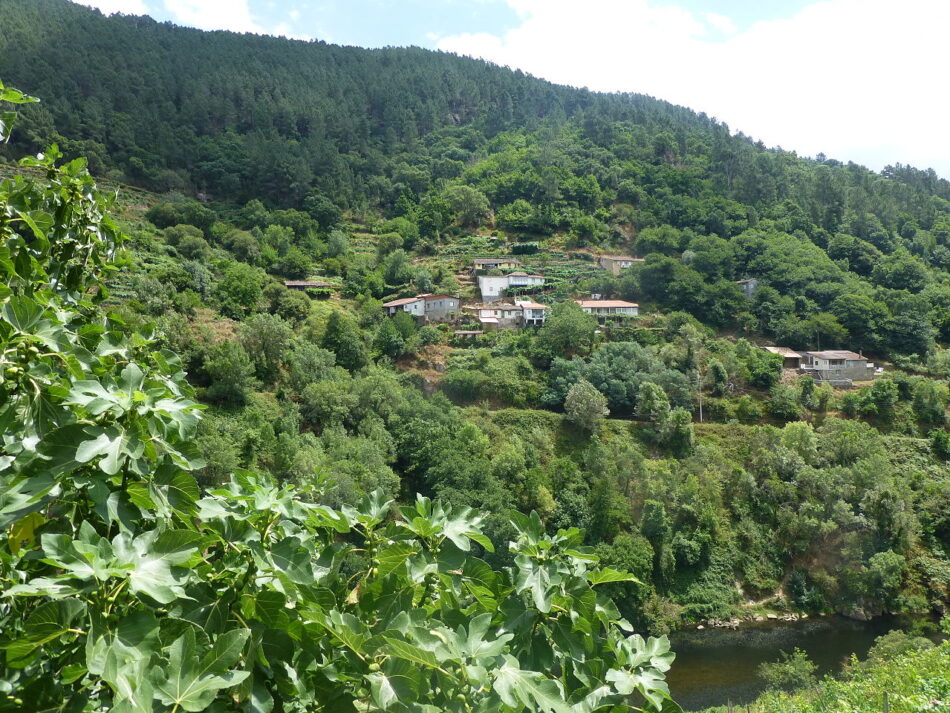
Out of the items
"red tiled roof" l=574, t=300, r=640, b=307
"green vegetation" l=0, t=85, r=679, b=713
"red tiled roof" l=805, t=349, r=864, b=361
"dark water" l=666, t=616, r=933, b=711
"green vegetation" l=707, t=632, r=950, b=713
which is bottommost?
"dark water" l=666, t=616, r=933, b=711

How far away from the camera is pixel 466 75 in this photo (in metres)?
84.6

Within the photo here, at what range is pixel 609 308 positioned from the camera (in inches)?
1364

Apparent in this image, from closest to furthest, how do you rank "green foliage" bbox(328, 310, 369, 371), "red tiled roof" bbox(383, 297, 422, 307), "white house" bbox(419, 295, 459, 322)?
1. "green foliage" bbox(328, 310, 369, 371)
2. "red tiled roof" bbox(383, 297, 422, 307)
3. "white house" bbox(419, 295, 459, 322)

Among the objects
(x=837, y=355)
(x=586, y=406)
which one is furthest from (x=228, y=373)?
(x=837, y=355)

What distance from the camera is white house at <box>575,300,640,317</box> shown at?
3428 centimetres

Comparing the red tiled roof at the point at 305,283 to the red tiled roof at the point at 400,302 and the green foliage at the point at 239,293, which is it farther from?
the green foliage at the point at 239,293

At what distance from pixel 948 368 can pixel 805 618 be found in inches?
798

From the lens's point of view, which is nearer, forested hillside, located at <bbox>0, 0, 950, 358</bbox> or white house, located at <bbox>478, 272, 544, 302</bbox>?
white house, located at <bbox>478, 272, 544, 302</bbox>

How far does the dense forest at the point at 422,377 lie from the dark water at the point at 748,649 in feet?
2.59

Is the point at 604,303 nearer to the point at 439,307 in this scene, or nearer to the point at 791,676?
the point at 439,307

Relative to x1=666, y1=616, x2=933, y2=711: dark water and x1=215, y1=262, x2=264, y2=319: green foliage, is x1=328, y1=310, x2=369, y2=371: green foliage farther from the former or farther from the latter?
x1=666, y1=616, x2=933, y2=711: dark water

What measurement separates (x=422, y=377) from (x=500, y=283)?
13.9 meters

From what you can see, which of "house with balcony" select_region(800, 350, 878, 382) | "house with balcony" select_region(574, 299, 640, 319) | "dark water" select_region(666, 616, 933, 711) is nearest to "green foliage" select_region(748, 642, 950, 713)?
"dark water" select_region(666, 616, 933, 711)

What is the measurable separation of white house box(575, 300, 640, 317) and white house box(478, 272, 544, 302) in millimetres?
4939
